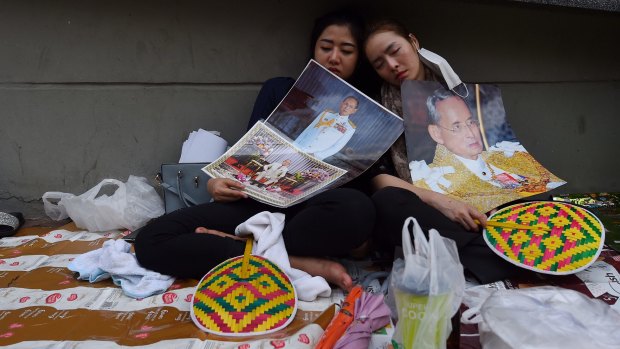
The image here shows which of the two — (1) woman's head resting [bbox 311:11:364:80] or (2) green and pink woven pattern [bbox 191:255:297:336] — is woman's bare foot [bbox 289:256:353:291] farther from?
(1) woman's head resting [bbox 311:11:364:80]

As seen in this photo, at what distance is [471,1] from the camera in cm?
227

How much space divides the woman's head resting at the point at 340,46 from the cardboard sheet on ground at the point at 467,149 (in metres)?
0.26

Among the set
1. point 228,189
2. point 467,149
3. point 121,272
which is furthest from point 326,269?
point 467,149

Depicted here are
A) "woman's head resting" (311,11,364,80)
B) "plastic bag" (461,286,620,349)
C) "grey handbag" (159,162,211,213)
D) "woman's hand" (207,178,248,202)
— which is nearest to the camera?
"plastic bag" (461,286,620,349)

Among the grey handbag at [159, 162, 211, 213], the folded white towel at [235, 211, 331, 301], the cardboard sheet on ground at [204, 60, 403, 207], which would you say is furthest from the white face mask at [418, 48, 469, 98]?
the grey handbag at [159, 162, 211, 213]

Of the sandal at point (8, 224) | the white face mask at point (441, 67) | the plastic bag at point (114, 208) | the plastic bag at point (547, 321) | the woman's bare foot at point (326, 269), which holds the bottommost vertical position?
the sandal at point (8, 224)

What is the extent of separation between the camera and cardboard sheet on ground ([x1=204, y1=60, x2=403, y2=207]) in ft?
5.24

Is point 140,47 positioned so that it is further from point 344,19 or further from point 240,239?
point 240,239

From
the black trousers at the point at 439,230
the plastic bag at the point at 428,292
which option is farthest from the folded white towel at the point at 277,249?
the plastic bag at the point at 428,292

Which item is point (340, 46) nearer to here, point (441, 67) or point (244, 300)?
point (441, 67)

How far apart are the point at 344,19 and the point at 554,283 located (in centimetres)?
127

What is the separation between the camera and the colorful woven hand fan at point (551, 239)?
1.31 metres

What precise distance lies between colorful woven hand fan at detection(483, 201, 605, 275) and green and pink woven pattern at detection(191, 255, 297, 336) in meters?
Answer: 0.64

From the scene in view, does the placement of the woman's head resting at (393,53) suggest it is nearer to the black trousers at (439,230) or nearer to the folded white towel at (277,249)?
the black trousers at (439,230)
